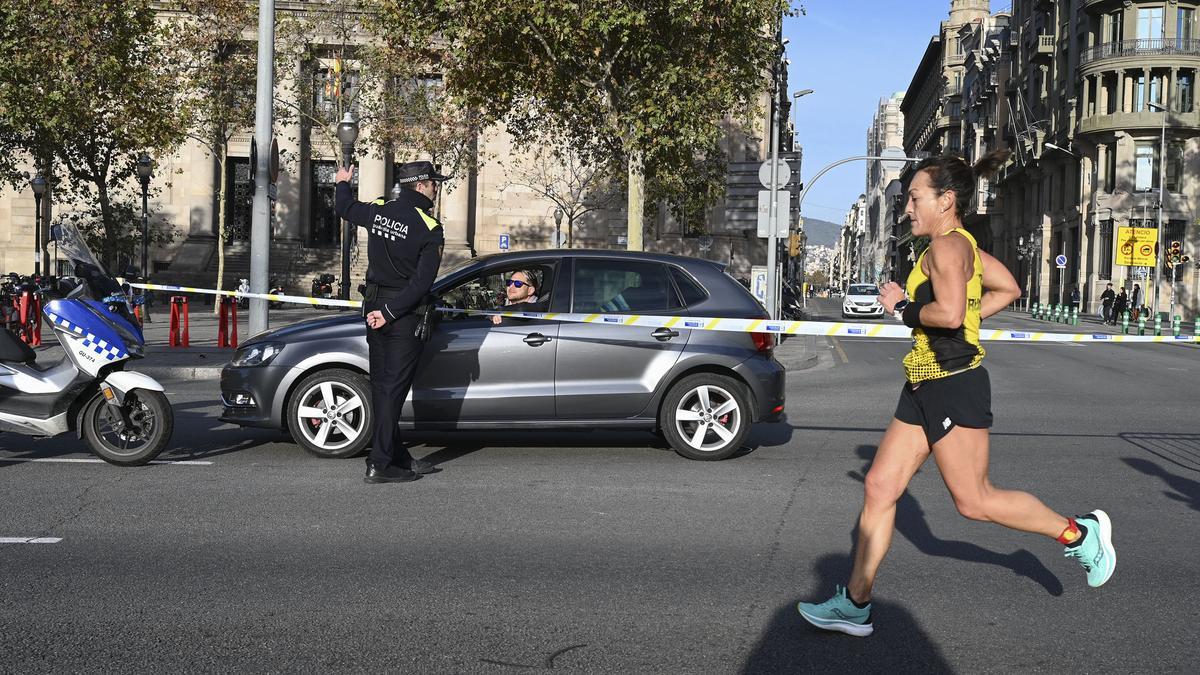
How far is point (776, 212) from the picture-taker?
22.6 meters

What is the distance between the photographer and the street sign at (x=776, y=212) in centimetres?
2259

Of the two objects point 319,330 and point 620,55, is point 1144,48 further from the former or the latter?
point 319,330

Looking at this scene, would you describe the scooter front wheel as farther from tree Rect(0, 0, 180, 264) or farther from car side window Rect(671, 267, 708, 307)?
tree Rect(0, 0, 180, 264)

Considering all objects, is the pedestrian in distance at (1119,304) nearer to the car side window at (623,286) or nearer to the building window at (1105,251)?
the building window at (1105,251)

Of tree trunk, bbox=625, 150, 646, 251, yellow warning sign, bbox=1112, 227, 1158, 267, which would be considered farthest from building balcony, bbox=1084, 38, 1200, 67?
tree trunk, bbox=625, 150, 646, 251

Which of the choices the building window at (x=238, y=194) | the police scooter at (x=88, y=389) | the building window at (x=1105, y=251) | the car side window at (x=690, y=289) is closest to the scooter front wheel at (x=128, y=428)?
the police scooter at (x=88, y=389)

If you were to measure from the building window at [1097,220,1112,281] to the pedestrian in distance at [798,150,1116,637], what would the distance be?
59.9 meters

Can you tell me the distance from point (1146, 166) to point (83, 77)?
49538 mm

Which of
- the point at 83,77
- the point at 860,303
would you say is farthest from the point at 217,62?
the point at 860,303

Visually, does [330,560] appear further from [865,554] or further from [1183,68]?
[1183,68]

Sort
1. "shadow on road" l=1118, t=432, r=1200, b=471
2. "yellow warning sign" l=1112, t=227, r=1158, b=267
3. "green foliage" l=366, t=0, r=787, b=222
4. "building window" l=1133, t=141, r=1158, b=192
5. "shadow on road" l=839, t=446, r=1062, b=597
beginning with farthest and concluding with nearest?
"building window" l=1133, t=141, r=1158, b=192
"yellow warning sign" l=1112, t=227, r=1158, b=267
"green foliage" l=366, t=0, r=787, b=222
"shadow on road" l=1118, t=432, r=1200, b=471
"shadow on road" l=839, t=446, r=1062, b=597

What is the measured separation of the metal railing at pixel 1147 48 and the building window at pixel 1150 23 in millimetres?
227

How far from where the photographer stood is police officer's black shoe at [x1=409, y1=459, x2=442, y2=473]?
319 inches

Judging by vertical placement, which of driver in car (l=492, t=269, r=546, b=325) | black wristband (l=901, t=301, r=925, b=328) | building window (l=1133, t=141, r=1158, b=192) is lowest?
black wristband (l=901, t=301, r=925, b=328)
